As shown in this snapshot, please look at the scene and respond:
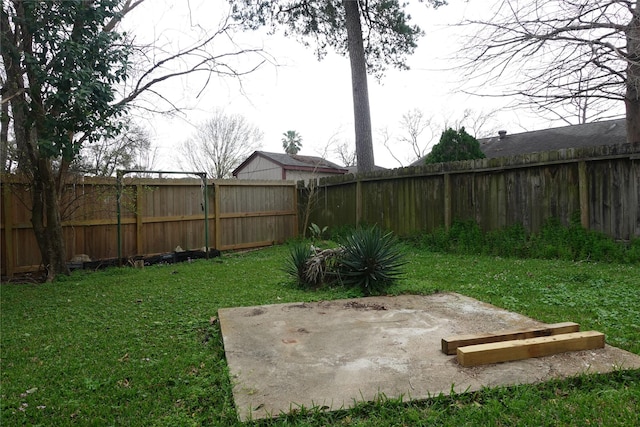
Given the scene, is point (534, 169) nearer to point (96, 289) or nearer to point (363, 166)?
point (363, 166)

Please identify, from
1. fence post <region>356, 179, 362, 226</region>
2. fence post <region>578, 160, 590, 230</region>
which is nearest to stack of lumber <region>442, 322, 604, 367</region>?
fence post <region>578, 160, 590, 230</region>

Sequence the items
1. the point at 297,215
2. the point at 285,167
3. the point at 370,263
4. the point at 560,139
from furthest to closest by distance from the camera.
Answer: the point at 285,167 → the point at 560,139 → the point at 297,215 → the point at 370,263

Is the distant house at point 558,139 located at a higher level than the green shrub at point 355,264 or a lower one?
higher

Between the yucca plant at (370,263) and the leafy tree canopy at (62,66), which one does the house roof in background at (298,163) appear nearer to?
the leafy tree canopy at (62,66)

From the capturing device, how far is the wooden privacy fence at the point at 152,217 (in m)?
6.31

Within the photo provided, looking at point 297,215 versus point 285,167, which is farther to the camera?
point 285,167

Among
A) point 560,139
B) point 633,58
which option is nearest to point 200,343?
point 633,58

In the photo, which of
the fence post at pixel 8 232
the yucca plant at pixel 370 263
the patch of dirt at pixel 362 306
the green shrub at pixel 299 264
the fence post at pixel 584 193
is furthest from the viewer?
the fence post at pixel 8 232

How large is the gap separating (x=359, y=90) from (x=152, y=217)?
5805 millimetres

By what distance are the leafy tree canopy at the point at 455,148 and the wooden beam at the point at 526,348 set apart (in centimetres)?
821

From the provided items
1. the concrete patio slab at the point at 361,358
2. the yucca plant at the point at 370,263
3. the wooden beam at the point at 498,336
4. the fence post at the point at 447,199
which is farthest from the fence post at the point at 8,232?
the fence post at the point at 447,199

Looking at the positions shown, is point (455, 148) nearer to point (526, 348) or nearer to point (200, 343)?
point (526, 348)

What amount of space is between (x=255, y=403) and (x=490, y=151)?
15.9m

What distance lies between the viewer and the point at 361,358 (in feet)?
8.18
